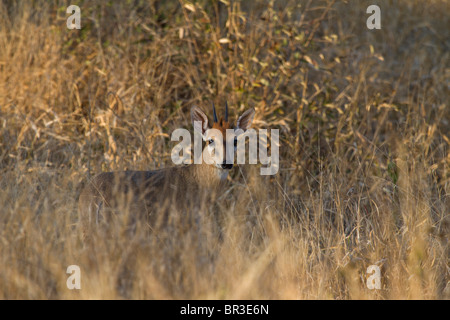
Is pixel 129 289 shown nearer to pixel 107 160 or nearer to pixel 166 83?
pixel 107 160

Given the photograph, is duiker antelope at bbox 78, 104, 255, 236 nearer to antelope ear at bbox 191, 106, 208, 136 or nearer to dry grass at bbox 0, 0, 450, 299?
antelope ear at bbox 191, 106, 208, 136

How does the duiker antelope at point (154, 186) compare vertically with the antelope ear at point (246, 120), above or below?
below

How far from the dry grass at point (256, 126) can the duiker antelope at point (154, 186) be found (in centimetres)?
20

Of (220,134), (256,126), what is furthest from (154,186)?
(256,126)

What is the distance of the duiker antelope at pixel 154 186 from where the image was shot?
516 cm

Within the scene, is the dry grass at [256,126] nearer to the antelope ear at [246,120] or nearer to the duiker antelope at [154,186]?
the duiker antelope at [154,186]

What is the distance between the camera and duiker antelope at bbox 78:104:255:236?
16.9 feet

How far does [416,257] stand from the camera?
15.7 ft

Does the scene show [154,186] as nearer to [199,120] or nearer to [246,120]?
[199,120]

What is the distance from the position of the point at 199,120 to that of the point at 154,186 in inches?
32.1

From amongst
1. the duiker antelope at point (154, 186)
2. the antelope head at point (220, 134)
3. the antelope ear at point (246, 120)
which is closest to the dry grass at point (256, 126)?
the duiker antelope at point (154, 186)

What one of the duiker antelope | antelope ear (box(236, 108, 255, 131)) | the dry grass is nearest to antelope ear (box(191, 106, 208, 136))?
the duiker antelope

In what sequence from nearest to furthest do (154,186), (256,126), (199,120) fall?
(154,186)
(199,120)
(256,126)

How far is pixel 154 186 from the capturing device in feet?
18.2
